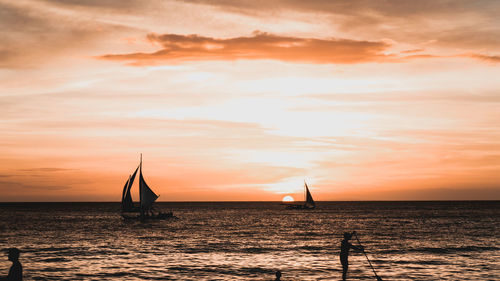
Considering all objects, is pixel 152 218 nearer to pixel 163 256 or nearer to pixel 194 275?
pixel 163 256

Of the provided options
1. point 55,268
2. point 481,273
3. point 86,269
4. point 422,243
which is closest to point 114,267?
point 86,269

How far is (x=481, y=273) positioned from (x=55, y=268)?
30.6 metres

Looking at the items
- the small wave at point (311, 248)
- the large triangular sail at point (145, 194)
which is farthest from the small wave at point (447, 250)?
the large triangular sail at point (145, 194)

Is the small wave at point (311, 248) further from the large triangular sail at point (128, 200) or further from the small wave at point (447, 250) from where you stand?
the large triangular sail at point (128, 200)

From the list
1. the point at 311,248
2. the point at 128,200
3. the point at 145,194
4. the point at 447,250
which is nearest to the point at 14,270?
→ the point at 311,248

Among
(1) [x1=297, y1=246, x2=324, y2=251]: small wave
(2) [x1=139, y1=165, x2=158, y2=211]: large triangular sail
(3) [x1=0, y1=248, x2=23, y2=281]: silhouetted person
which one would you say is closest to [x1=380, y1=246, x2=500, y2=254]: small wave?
(1) [x1=297, y1=246, x2=324, y2=251]: small wave

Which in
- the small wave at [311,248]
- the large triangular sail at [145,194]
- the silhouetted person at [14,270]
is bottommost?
the small wave at [311,248]

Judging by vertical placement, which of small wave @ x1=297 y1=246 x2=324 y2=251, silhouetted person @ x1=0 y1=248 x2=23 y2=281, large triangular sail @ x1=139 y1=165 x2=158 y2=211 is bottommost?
small wave @ x1=297 y1=246 x2=324 y2=251

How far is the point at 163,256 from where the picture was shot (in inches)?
1718

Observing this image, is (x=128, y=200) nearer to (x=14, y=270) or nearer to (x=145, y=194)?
(x=145, y=194)

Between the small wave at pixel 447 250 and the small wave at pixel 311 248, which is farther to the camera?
the small wave at pixel 311 248

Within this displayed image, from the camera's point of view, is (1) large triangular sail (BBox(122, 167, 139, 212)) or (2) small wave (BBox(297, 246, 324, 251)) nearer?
(2) small wave (BBox(297, 246, 324, 251))

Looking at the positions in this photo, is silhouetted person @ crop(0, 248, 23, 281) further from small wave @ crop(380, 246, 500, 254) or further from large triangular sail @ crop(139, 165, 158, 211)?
large triangular sail @ crop(139, 165, 158, 211)

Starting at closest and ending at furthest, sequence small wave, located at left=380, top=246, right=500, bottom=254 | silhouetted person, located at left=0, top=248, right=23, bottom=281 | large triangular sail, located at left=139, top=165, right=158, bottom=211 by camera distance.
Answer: silhouetted person, located at left=0, top=248, right=23, bottom=281 < small wave, located at left=380, top=246, right=500, bottom=254 < large triangular sail, located at left=139, top=165, right=158, bottom=211
